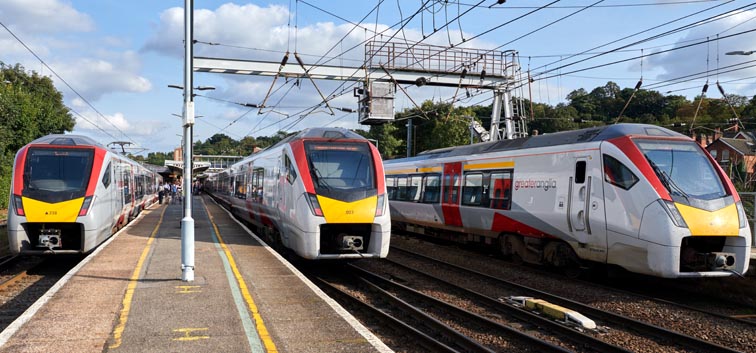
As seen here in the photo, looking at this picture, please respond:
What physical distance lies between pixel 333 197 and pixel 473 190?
17.4 ft

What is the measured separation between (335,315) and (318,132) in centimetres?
654

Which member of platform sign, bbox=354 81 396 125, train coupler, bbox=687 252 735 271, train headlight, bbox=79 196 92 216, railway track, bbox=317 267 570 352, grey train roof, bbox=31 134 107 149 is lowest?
railway track, bbox=317 267 570 352

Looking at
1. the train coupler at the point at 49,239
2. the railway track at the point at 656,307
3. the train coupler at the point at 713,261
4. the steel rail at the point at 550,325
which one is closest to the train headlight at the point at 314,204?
the steel rail at the point at 550,325

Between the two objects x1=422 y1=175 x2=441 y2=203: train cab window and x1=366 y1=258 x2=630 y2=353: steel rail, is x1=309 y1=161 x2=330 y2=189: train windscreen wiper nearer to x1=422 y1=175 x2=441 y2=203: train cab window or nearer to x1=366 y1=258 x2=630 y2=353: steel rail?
x1=366 y1=258 x2=630 y2=353: steel rail

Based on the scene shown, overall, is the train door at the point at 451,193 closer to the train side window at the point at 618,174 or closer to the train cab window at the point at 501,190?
the train cab window at the point at 501,190

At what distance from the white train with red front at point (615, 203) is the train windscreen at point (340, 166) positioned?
3775 mm

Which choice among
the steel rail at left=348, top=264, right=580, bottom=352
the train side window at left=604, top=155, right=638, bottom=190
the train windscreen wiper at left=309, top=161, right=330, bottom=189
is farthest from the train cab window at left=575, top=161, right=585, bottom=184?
the train windscreen wiper at left=309, top=161, right=330, bottom=189

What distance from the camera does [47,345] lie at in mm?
5988

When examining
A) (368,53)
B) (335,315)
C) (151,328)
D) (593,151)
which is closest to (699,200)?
(593,151)

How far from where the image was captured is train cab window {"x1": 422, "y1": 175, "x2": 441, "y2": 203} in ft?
59.9

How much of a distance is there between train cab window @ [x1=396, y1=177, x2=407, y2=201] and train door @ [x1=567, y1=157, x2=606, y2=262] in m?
9.47

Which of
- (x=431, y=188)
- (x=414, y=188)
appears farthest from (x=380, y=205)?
(x=414, y=188)

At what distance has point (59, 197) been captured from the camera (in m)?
12.5

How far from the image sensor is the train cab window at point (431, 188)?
18266 millimetres
